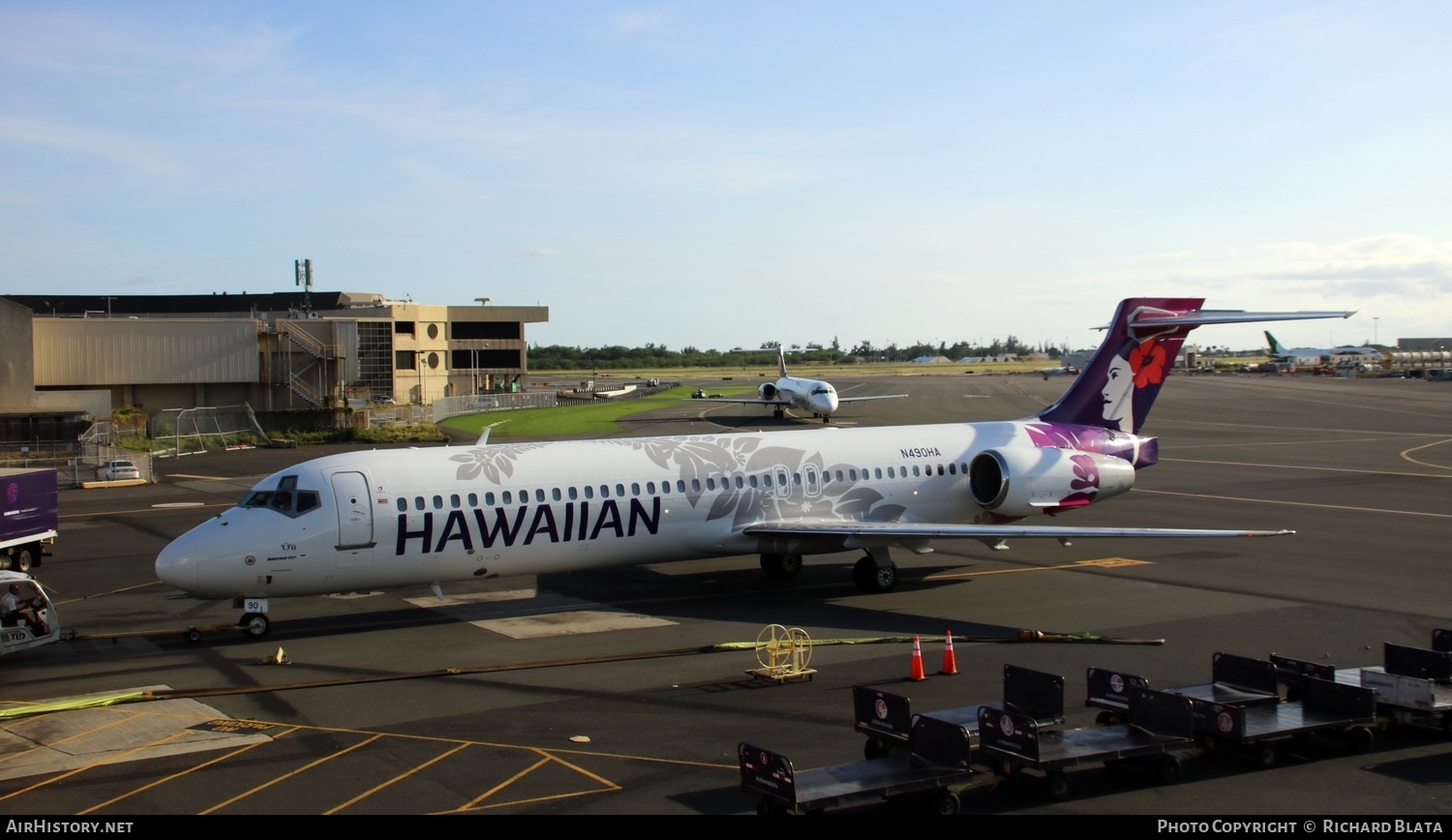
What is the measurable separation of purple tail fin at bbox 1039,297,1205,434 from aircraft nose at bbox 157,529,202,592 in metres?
20.8

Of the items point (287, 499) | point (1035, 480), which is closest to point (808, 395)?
point (1035, 480)

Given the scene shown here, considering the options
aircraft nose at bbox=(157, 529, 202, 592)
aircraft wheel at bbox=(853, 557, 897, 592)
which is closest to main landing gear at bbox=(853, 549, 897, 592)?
aircraft wheel at bbox=(853, 557, 897, 592)

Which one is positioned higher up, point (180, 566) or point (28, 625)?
point (180, 566)

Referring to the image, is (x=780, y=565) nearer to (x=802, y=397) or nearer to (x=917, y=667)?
(x=917, y=667)

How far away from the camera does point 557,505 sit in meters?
22.3

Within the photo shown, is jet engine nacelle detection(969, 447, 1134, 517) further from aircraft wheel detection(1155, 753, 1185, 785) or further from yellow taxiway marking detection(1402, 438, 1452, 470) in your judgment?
yellow taxiway marking detection(1402, 438, 1452, 470)

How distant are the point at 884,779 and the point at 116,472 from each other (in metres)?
48.7

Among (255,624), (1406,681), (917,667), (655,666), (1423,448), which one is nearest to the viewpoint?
(1406,681)

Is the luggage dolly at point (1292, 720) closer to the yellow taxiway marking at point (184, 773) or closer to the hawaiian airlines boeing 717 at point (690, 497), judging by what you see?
the hawaiian airlines boeing 717 at point (690, 497)

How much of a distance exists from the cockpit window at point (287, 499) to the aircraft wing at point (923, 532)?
914 cm

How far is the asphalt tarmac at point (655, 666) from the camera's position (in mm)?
12570

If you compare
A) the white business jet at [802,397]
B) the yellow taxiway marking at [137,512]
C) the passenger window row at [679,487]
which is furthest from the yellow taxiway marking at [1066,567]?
the white business jet at [802,397]

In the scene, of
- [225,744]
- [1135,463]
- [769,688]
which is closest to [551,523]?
[769,688]

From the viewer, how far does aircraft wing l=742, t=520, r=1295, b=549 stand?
22125 mm
